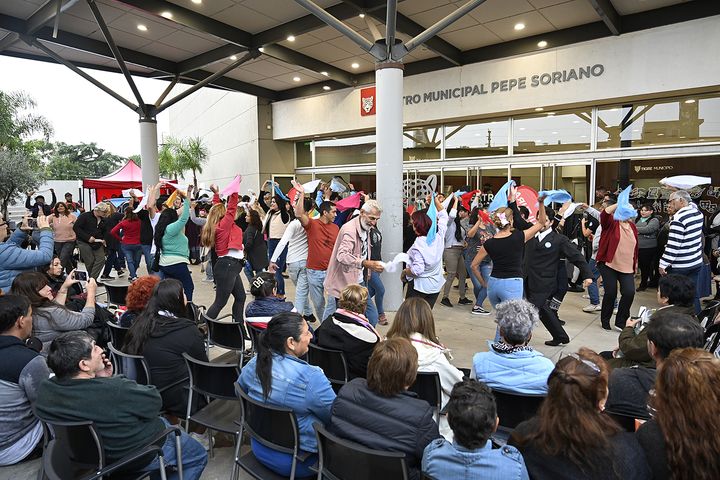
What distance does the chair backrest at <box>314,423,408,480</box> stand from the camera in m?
1.76

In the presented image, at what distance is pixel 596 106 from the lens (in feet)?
34.9

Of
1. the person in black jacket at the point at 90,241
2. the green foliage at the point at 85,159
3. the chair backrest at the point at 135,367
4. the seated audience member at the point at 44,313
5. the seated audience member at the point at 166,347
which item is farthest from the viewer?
the green foliage at the point at 85,159

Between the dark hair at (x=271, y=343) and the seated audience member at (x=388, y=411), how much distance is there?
43cm

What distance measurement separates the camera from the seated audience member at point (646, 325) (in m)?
2.95

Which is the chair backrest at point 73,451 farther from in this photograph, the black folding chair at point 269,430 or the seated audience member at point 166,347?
the seated audience member at point 166,347

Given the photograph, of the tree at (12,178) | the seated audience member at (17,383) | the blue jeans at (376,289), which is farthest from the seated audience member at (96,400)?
the tree at (12,178)

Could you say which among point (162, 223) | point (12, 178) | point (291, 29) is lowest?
point (162, 223)

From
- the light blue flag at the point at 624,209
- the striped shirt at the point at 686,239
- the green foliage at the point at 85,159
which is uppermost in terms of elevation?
the green foliage at the point at 85,159

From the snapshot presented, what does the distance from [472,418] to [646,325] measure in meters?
1.93

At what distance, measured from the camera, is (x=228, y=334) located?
398cm

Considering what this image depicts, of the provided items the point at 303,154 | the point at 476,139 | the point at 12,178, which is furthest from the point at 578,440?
the point at 12,178

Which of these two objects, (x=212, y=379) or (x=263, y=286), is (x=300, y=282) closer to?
(x=263, y=286)

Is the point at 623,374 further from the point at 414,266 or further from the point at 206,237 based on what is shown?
the point at 206,237

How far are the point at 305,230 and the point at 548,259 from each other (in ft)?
9.92
